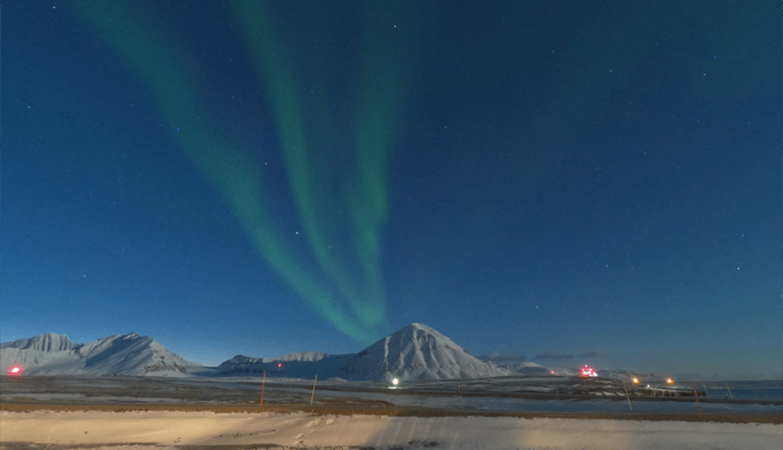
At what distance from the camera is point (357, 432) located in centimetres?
1627

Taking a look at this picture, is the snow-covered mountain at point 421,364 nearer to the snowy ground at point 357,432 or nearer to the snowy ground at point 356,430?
the snowy ground at point 356,430

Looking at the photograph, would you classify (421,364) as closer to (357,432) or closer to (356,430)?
(356,430)

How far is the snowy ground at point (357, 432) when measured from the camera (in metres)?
14.2

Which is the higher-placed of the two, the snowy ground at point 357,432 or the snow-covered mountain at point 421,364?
the snowy ground at point 357,432

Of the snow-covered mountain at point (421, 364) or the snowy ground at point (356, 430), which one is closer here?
the snowy ground at point (356, 430)

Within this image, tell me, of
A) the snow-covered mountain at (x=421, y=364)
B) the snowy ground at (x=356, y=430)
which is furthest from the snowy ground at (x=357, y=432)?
the snow-covered mountain at (x=421, y=364)

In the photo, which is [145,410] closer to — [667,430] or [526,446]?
[526,446]

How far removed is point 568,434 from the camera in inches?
622

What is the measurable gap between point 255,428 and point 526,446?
1172 cm

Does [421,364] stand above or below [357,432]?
below

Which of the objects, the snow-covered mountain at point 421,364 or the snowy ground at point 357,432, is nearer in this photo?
the snowy ground at point 357,432

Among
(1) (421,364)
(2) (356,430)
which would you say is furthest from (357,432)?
(1) (421,364)

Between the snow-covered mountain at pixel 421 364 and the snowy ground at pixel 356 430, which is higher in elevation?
the snowy ground at pixel 356 430

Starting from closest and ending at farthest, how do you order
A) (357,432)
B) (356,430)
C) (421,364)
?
(357,432) → (356,430) → (421,364)
